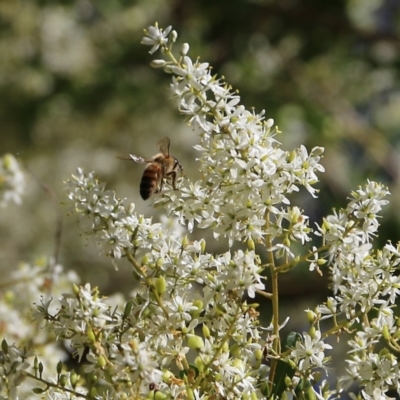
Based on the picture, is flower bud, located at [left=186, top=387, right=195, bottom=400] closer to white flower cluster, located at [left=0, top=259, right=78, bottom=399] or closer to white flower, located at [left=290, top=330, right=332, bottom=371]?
white flower, located at [left=290, top=330, right=332, bottom=371]

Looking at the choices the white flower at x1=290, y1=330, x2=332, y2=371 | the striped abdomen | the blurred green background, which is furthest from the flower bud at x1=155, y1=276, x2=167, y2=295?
the blurred green background

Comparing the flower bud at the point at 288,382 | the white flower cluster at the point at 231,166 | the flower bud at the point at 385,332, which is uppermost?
the white flower cluster at the point at 231,166

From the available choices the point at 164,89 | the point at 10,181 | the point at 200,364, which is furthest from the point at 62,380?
the point at 164,89

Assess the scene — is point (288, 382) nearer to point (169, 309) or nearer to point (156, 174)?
point (169, 309)

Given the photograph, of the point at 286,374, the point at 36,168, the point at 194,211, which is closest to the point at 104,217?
the point at 194,211

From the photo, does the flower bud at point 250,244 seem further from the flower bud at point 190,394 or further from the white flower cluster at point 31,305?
the white flower cluster at point 31,305

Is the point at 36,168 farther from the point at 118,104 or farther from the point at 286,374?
the point at 286,374

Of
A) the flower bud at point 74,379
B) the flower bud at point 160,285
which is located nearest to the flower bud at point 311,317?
the flower bud at point 160,285
